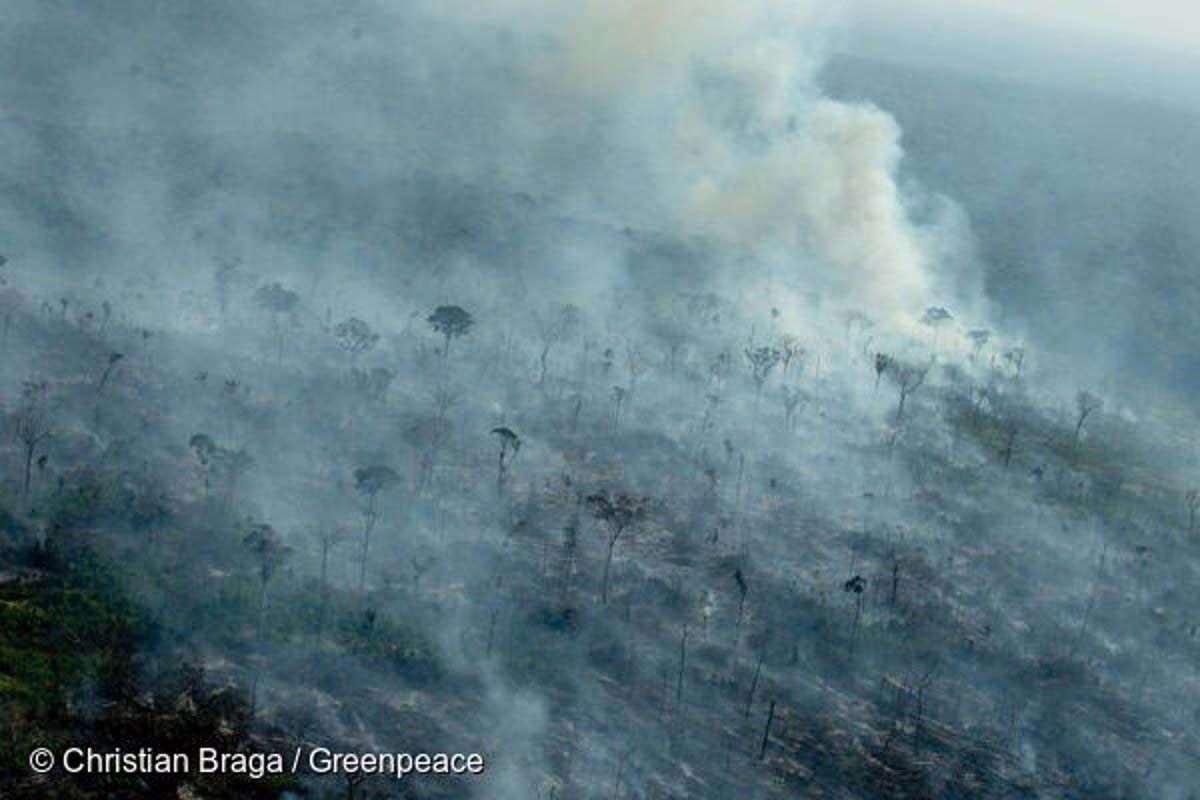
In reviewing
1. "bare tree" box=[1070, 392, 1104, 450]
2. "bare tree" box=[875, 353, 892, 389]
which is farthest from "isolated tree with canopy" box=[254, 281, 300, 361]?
"bare tree" box=[1070, 392, 1104, 450]

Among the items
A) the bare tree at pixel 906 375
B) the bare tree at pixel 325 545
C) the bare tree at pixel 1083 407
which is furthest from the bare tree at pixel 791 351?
the bare tree at pixel 325 545

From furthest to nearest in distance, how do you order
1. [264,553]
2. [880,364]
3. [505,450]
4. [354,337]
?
[880,364], [354,337], [505,450], [264,553]

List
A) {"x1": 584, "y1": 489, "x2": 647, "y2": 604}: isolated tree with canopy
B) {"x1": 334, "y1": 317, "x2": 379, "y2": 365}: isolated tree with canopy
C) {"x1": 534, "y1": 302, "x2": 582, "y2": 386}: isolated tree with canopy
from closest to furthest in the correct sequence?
{"x1": 584, "y1": 489, "x2": 647, "y2": 604}: isolated tree with canopy < {"x1": 334, "y1": 317, "x2": 379, "y2": 365}: isolated tree with canopy < {"x1": 534, "y1": 302, "x2": 582, "y2": 386}: isolated tree with canopy

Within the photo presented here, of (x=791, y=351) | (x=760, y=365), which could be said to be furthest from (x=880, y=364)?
(x=791, y=351)

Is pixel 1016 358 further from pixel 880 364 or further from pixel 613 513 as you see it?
pixel 613 513

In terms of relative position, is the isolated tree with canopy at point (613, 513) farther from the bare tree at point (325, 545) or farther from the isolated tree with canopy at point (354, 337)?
the isolated tree with canopy at point (354, 337)

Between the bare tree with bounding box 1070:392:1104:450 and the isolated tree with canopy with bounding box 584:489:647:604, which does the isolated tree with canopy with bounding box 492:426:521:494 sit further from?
the bare tree with bounding box 1070:392:1104:450
